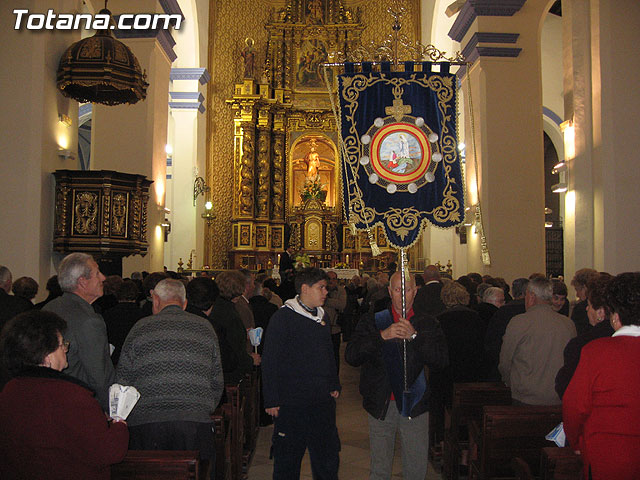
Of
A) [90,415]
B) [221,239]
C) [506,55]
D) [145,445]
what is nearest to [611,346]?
[90,415]

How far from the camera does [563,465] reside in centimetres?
336

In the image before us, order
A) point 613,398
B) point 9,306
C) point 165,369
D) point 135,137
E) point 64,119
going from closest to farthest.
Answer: point 613,398
point 165,369
point 9,306
point 64,119
point 135,137

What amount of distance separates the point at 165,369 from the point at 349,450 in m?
3.36

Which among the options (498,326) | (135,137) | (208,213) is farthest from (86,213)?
(208,213)

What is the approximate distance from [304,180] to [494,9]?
1225cm

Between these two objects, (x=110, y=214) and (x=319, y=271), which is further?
(x=110, y=214)

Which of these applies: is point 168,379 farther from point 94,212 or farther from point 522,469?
point 94,212

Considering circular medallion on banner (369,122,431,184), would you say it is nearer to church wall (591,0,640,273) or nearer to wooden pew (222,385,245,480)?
wooden pew (222,385,245,480)

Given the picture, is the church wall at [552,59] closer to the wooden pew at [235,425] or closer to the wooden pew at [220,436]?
the wooden pew at [235,425]

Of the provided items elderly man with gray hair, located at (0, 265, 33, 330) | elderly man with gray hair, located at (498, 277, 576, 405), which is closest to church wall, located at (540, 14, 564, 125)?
elderly man with gray hair, located at (498, 277, 576, 405)

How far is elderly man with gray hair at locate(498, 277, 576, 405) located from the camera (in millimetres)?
4598

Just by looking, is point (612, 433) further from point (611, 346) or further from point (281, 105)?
point (281, 105)

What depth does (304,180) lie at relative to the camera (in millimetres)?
23875

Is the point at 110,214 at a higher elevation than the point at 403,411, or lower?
higher
